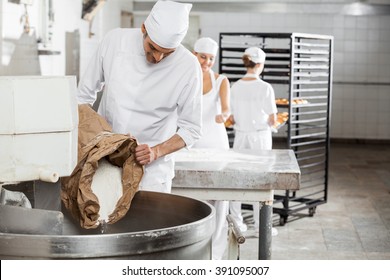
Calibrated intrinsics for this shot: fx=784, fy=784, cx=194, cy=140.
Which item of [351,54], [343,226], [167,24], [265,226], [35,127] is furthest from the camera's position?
[351,54]

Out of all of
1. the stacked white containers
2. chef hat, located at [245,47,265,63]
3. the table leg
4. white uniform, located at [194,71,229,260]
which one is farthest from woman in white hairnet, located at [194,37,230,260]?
the stacked white containers

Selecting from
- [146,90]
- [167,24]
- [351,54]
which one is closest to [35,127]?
[167,24]

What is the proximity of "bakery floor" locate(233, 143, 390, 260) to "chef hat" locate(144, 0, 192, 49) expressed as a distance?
290 cm

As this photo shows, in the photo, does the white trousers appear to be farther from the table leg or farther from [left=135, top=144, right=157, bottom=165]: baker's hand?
[left=135, top=144, right=157, bottom=165]: baker's hand

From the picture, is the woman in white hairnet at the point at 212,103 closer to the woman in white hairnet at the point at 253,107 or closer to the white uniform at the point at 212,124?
the white uniform at the point at 212,124

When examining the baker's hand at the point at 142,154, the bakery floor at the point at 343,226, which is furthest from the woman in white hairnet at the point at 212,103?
the baker's hand at the point at 142,154

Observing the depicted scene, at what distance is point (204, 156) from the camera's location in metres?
4.53

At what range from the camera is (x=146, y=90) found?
10.7 ft

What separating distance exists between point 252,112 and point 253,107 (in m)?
0.05

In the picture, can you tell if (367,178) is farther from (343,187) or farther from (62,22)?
(62,22)

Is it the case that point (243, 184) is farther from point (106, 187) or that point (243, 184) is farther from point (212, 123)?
point (212, 123)

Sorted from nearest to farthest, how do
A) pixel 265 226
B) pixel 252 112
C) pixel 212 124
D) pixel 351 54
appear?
pixel 265 226
pixel 212 124
pixel 252 112
pixel 351 54

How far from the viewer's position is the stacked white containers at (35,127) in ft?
6.78
